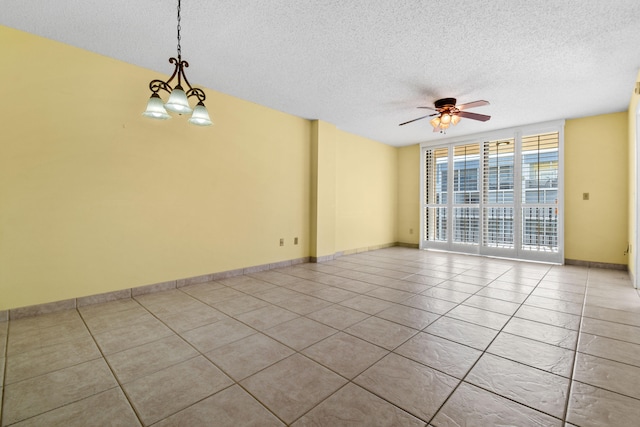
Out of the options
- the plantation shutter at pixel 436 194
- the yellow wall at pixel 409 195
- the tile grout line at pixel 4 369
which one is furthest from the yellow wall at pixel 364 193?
the tile grout line at pixel 4 369

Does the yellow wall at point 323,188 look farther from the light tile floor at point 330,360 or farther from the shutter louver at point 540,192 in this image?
the shutter louver at point 540,192

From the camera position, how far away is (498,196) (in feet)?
19.5

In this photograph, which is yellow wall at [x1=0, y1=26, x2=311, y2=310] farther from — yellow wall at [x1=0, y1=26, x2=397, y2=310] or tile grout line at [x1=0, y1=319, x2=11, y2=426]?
tile grout line at [x1=0, y1=319, x2=11, y2=426]

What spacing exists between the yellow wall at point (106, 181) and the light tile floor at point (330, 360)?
493 millimetres

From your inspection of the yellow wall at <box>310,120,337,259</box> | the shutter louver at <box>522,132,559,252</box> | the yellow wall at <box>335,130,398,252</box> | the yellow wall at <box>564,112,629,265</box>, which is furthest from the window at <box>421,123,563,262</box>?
the yellow wall at <box>310,120,337,259</box>

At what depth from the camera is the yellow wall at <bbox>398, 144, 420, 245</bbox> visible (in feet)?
24.2

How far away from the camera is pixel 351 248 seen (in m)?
6.46

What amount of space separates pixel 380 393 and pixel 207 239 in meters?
3.15

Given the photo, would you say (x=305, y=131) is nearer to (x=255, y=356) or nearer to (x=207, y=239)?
(x=207, y=239)

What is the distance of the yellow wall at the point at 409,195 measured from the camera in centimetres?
736

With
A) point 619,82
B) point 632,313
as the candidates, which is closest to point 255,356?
point 632,313

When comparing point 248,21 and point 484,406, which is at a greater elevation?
point 248,21

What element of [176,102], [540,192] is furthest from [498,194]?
[176,102]

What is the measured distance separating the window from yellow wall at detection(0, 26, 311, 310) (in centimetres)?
464
